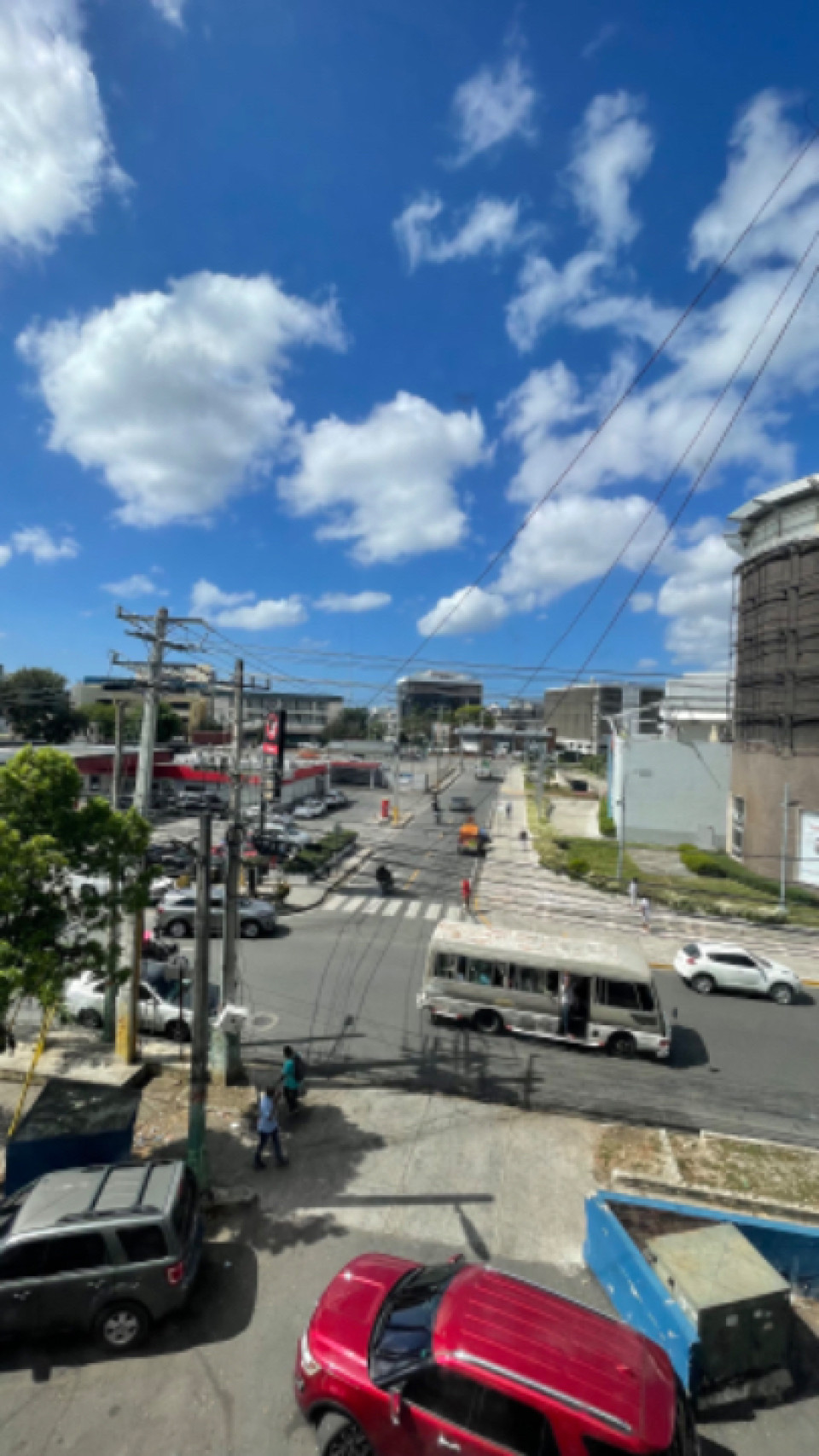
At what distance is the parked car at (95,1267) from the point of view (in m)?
6.94

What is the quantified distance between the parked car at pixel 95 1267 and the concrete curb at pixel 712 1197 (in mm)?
5683

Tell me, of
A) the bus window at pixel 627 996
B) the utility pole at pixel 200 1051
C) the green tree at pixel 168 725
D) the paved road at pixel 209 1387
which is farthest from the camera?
the green tree at pixel 168 725

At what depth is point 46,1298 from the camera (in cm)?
695

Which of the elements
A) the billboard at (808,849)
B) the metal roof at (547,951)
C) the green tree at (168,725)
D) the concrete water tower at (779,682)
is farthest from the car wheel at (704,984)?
the green tree at (168,725)

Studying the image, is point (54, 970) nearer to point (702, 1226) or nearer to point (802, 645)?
point (702, 1226)

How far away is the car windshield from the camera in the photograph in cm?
562

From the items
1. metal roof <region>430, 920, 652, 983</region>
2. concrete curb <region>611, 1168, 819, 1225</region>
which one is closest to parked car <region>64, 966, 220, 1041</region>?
metal roof <region>430, 920, 652, 983</region>

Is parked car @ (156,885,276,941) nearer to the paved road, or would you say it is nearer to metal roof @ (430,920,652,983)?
metal roof @ (430,920,652,983)

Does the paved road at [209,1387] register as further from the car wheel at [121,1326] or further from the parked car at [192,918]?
the parked car at [192,918]

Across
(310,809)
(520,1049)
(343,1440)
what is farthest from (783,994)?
(310,809)

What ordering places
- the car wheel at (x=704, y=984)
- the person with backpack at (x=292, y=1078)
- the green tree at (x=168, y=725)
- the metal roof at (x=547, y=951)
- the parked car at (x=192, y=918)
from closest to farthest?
the person with backpack at (x=292, y=1078), the metal roof at (x=547, y=951), the car wheel at (x=704, y=984), the parked car at (x=192, y=918), the green tree at (x=168, y=725)

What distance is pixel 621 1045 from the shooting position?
15062 mm

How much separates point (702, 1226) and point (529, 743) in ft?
270

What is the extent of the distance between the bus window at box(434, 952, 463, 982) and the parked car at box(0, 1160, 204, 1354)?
8.99 metres
